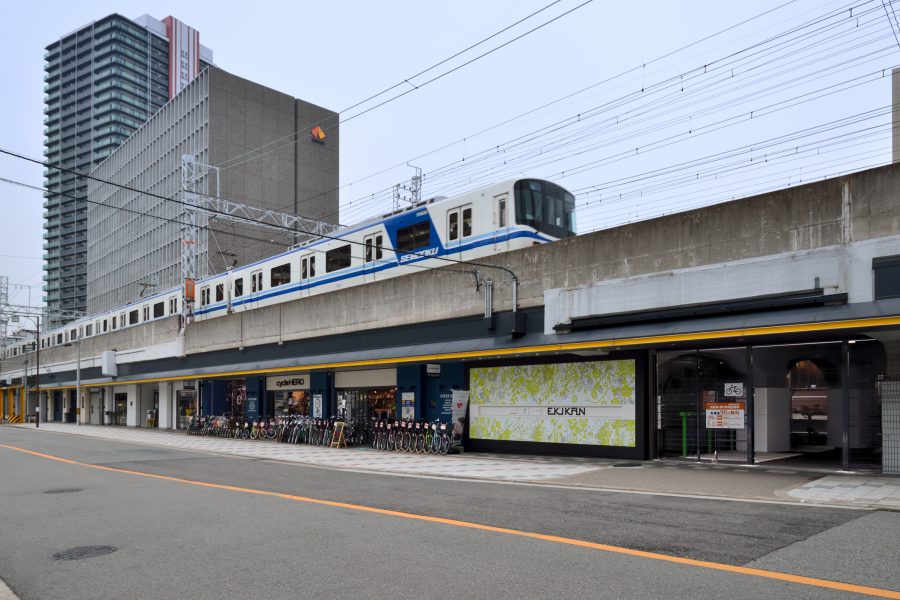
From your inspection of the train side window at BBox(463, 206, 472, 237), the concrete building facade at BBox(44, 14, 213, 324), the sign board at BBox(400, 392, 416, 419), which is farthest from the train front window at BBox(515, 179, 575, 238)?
the concrete building facade at BBox(44, 14, 213, 324)

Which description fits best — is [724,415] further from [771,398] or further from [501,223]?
[501,223]

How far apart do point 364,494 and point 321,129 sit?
8234 centimetres

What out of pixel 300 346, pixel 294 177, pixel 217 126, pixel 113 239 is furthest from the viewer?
pixel 113 239

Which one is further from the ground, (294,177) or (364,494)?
(294,177)

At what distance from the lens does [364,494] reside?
11.6m

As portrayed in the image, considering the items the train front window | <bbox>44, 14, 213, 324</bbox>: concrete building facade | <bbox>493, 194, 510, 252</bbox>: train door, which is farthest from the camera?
<bbox>44, 14, 213, 324</bbox>: concrete building facade

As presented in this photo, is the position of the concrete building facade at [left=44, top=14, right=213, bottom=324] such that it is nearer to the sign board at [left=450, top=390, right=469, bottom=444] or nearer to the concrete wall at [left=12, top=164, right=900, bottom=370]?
the concrete wall at [left=12, top=164, right=900, bottom=370]

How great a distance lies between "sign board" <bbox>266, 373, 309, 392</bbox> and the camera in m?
28.4

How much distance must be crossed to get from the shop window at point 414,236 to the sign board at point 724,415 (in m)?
9.97

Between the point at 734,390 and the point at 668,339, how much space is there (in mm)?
2127

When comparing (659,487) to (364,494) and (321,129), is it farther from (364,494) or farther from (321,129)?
(321,129)

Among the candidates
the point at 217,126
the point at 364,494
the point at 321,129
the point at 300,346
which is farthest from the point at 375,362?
the point at 321,129

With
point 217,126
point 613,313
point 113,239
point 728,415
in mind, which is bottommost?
point 728,415

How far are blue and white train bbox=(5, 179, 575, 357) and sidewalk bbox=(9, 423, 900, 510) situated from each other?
6.04m
